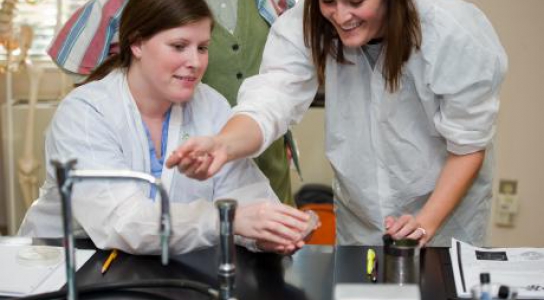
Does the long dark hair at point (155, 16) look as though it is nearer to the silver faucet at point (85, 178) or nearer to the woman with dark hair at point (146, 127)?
the woman with dark hair at point (146, 127)

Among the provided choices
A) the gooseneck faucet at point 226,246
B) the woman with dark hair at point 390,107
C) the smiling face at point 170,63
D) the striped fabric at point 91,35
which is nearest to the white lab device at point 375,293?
the gooseneck faucet at point 226,246

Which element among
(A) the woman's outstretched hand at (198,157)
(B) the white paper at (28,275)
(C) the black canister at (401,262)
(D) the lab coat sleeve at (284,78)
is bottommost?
(B) the white paper at (28,275)

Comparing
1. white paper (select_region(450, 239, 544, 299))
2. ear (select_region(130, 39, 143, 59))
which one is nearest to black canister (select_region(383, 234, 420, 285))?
white paper (select_region(450, 239, 544, 299))

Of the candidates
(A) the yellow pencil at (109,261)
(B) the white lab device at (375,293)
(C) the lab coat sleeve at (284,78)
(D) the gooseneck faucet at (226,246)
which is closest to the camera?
(B) the white lab device at (375,293)

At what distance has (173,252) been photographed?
136 cm

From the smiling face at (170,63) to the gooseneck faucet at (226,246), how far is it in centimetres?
61

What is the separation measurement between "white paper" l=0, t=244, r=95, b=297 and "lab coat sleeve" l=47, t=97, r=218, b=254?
0.24 ft

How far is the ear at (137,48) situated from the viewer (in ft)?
5.36

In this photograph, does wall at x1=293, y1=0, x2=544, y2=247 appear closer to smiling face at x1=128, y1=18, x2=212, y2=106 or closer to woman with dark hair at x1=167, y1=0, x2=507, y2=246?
woman with dark hair at x1=167, y1=0, x2=507, y2=246

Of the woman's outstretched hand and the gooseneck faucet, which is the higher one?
the woman's outstretched hand

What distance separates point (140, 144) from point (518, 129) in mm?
1746

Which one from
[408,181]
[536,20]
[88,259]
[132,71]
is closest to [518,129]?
[536,20]

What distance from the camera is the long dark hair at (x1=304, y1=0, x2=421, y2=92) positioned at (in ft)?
4.75

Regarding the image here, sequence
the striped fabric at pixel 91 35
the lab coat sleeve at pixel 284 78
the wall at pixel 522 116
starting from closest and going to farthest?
1. the lab coat sleeve at pixel 284 78
2. the striped fabric at pixel 91 35
3. the wall at pixel 522 116
